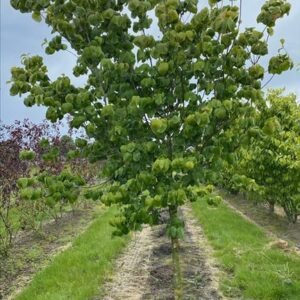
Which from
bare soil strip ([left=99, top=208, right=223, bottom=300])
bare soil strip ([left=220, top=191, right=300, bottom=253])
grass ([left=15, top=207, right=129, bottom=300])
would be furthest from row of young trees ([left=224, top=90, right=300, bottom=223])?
grass ([left=15, top=207, right=129, bottom=300])

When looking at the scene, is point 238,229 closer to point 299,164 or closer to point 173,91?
point 299,164

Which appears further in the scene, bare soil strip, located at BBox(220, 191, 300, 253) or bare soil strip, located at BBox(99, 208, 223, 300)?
bare soil strip, located at BBox(220, 191, 300, 253)

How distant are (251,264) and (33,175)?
526 cm

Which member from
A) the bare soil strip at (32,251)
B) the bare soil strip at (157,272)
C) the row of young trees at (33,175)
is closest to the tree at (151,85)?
the row of young trees at (33,175)

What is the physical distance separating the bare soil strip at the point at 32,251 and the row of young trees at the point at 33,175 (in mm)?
361

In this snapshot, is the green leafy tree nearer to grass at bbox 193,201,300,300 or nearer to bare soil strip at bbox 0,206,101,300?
grass at bbox 193,201,300,300

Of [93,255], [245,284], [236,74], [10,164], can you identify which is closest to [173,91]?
[236,74]

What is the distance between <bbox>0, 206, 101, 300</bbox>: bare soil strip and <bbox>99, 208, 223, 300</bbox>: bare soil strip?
6.17 ft

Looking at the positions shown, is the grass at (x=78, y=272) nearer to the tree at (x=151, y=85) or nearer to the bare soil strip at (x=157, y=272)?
the bare soil strip at (x=157, y=272)

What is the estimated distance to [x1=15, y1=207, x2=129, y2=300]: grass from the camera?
804 cm

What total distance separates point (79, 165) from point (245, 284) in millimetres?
13043

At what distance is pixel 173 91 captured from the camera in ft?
17.6

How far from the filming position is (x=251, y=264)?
9.70 meters

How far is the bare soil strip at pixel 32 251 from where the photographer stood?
971 cm
